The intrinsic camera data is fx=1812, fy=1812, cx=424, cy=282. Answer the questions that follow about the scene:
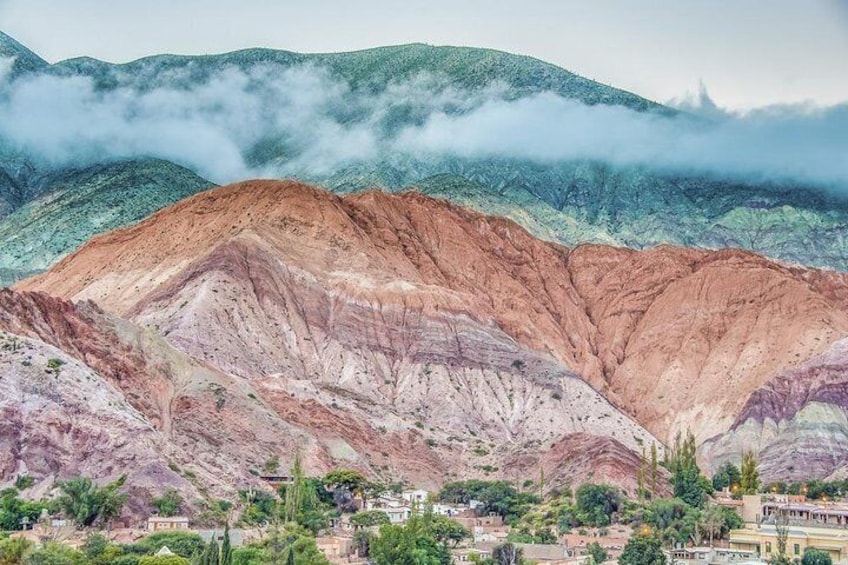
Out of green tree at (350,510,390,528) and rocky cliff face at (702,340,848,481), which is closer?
green tree at (350,510,390,528)

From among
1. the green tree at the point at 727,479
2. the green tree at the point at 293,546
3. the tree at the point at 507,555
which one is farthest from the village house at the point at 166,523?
the green tree at the point at 727,479

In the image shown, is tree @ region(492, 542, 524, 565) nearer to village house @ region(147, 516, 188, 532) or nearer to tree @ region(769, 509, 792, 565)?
tree @ region(769, 509, 792, 565)

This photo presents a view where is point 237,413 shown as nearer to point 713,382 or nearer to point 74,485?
point 74,485

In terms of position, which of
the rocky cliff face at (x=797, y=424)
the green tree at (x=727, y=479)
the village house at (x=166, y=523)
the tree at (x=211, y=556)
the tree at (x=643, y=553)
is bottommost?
the tree at (x=211, y=556)

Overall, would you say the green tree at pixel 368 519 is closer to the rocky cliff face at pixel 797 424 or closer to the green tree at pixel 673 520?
the green tree at pixel 673 520

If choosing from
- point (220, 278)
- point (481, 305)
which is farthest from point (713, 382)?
point (220, 278)

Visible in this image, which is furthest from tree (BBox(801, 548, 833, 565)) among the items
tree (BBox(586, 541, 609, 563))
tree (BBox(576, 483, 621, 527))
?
tree (BBox(576, 483, 621, 527))

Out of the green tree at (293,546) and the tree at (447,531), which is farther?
the tree at (447,531)

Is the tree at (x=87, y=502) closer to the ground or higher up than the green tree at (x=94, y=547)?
higher up
